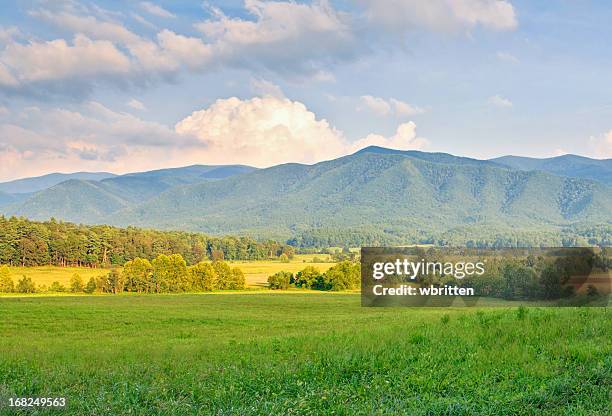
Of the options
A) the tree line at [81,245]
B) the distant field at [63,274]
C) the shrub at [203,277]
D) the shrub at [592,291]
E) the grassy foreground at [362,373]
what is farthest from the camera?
the tree line at [81,245]

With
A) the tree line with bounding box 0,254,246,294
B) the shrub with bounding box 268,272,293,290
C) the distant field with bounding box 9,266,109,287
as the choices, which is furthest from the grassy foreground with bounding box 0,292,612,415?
the distant field with bounding box 9,266,109,287

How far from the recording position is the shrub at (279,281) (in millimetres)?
75250

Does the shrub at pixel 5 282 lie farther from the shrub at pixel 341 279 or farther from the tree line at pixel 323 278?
the shrub at pixel 341 279

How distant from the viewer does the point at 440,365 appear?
9234 mm

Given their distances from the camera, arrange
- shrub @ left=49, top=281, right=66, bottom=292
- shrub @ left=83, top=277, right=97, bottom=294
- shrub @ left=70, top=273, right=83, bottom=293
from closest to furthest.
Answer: shrub @ left=49, top=281, right=66, bottom=292
shrub @ left=83, top=277, right=97, bottom=294
shrub @ left=70, top=273, right=83, bottom=293

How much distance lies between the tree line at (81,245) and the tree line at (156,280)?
10.8 m

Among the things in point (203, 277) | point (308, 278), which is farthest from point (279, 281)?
point (203, 277)

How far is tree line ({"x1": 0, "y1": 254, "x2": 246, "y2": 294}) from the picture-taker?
70.9m

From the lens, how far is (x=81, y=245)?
8819 cm

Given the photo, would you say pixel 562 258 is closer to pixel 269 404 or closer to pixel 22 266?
pixel 269 404

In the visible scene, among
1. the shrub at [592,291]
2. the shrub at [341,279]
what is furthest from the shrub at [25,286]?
the shrub at [592,291]

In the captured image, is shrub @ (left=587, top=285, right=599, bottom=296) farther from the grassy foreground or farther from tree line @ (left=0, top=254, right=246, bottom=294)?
tree line @ (left=0, top=254, right=246, bottom=294)

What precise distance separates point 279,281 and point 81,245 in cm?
3639

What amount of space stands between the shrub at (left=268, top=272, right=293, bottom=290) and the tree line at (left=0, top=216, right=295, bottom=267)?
20.3 metres
